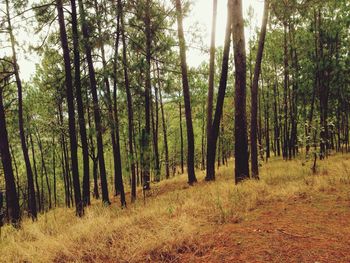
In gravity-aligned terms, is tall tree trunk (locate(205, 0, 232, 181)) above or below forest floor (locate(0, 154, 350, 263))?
above

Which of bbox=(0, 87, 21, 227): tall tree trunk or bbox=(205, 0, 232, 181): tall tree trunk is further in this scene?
bbox=(205, 0, 232, 181): tall tree trunk

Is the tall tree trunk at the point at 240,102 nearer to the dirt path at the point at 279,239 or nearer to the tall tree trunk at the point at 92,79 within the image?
the dirt path at the point at 279,239

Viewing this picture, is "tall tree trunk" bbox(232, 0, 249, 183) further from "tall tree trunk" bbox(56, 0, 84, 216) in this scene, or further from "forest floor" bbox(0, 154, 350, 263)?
"tall tree trunk" bbox(56, 0, 84, 216)

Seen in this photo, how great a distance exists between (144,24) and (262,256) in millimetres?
12654

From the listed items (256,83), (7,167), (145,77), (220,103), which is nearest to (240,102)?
(256,83)

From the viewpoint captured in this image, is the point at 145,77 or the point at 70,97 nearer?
the point at 70,97

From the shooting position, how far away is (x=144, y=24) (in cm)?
1438

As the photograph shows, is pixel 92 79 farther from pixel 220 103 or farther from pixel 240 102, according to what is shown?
pixel 240 102

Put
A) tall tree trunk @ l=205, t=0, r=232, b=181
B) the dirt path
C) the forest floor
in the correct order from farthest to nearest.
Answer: tall tree trunk @ l=205, t=0, r=232, b=181 → the forest floor → the dirt path

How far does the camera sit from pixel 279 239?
4395 mm

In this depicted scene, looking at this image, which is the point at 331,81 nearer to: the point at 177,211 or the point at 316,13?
the point at 316,13

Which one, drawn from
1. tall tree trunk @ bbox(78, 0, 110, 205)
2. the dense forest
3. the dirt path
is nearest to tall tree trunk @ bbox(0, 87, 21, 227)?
the dense forest

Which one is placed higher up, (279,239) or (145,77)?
(145,77)

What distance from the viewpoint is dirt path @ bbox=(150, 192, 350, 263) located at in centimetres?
389
